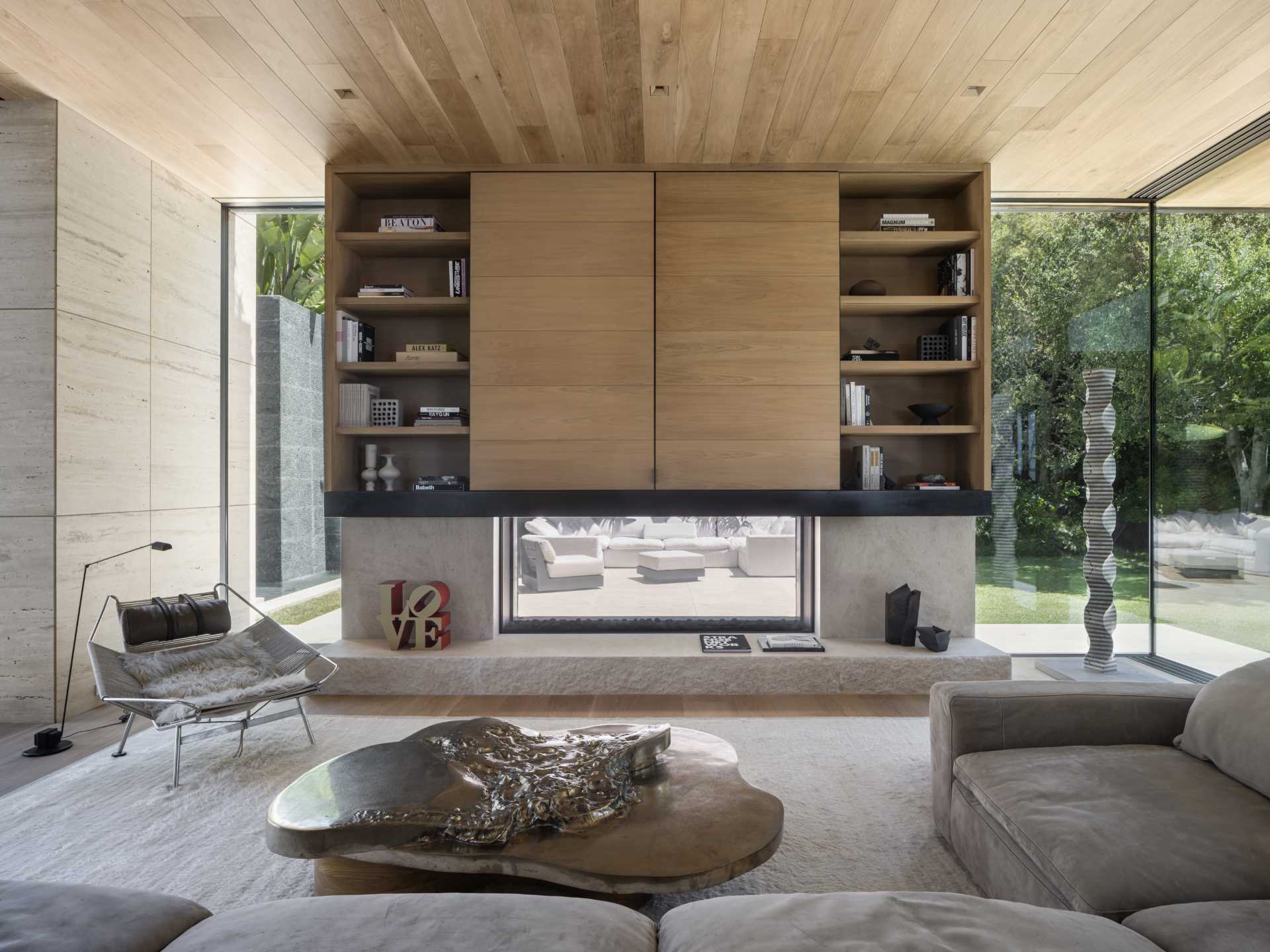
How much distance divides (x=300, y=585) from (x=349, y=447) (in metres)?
1.10

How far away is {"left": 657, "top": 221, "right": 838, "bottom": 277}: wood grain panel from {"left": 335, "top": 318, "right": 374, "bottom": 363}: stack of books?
5.49ft

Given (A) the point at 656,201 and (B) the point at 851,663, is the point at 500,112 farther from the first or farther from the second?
(B) the point at 851,663

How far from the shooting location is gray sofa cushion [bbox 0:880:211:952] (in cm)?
109

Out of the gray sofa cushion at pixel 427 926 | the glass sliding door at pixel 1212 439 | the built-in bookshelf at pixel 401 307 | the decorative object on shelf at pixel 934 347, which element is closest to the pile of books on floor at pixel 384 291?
the built-in bookshelf at pixel 401 307

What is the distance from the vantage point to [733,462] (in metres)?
3.75

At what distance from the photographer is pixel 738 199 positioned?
3.76m

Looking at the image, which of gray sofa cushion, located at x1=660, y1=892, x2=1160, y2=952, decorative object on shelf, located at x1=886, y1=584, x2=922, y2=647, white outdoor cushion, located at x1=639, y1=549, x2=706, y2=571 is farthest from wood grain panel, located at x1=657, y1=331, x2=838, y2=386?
gray sofa cushion, located at x1=660, y1=892, x2=1160, y2=952

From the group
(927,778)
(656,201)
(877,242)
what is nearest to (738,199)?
(656,201)

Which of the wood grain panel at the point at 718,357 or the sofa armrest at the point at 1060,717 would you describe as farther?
the wood grain panel at the point at 718,357

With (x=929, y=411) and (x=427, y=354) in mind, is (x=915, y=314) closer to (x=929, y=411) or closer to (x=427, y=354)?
(x=929, y=411)

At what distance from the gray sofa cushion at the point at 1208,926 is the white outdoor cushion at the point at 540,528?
3281mm

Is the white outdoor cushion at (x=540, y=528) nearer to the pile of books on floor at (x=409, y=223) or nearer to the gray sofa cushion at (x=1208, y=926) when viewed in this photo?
the pile of books on floor at (x=409, y=223)

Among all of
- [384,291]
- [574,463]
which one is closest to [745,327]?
[574,463]

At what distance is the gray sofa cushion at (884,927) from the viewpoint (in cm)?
111
